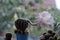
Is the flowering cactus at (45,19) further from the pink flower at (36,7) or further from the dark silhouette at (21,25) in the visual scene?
the dark silhouette at (21,25)

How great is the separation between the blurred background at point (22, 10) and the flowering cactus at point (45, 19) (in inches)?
2.9

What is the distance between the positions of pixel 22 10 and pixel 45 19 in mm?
219

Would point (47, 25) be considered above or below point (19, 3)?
below

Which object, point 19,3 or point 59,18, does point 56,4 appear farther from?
point 19,3

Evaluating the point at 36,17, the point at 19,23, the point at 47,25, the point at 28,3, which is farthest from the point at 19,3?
the point at 19,23

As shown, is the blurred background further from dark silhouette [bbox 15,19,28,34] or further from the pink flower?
dark silhouette [bbox 15,19,28,34]

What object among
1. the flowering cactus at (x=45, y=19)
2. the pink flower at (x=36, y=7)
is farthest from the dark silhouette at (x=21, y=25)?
the pink flower at (x=36, y=7)

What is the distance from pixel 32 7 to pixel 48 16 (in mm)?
200

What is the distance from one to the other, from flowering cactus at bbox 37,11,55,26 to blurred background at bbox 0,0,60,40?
7cm

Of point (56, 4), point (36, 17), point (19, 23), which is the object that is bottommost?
point (19, 23)

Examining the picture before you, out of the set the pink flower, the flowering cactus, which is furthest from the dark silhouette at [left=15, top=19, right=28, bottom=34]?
the pink flower

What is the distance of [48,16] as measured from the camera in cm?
117

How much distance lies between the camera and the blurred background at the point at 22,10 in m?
1.28

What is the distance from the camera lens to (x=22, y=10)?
1.30 meters
